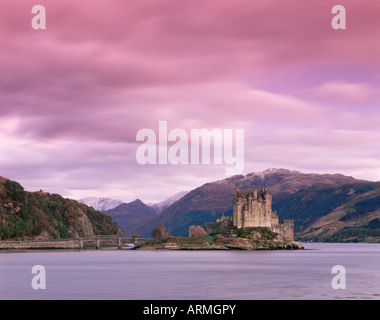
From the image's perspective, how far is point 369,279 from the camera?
121688 millimetres

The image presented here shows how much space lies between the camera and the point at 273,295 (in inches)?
3565

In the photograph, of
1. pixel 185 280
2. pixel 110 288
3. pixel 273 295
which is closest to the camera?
pixel 273 295
